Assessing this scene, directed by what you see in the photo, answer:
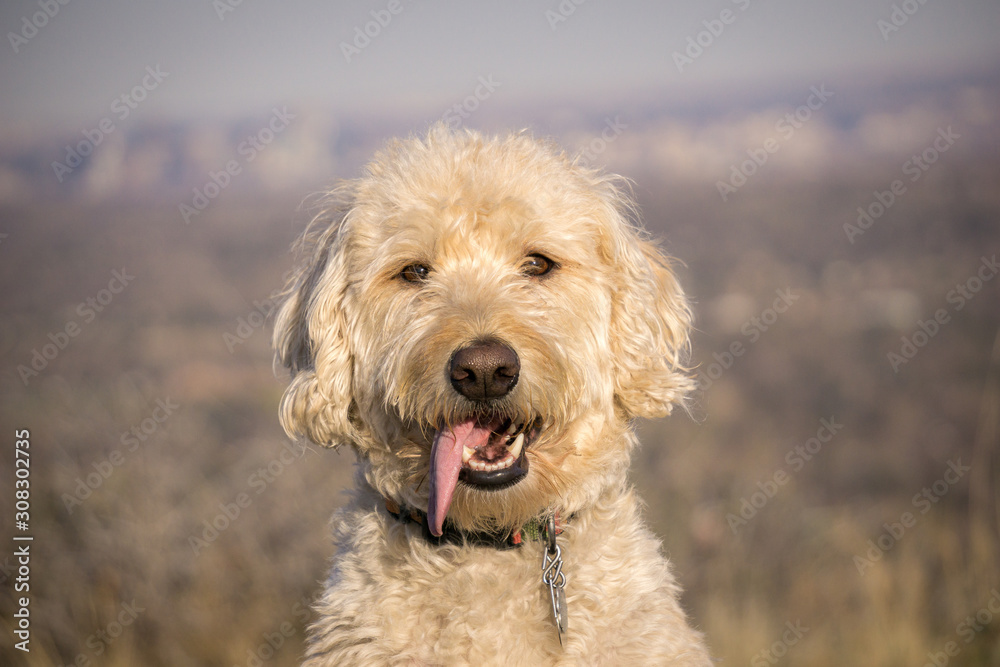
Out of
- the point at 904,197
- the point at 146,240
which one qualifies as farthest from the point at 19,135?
the point at 904,197

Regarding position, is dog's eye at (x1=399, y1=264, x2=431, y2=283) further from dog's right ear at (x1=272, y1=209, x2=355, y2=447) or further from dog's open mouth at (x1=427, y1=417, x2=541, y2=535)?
dog's open mouth at (x1=427, y1=417, x2=541, y2=535)

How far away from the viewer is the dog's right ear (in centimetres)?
325

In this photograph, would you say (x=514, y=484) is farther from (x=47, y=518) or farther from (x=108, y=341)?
(x=108, y=341)

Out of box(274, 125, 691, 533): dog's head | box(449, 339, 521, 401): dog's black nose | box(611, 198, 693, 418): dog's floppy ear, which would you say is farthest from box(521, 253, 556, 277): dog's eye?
box(449, 339, 521, 401): dog's black nose

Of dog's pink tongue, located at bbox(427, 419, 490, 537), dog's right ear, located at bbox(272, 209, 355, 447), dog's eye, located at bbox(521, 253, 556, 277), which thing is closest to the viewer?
dog's pink tongue, located at bbox(427, 419, 490, 537)

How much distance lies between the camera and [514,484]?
2967 mm

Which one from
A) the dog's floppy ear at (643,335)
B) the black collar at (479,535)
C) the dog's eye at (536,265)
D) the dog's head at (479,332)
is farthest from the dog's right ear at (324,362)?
the dog's floppy ear at (643,335)

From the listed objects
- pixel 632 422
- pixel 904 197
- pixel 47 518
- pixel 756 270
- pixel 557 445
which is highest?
pixel 904 197

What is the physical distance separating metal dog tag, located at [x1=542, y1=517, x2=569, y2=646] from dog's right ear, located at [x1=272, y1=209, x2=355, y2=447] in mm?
896

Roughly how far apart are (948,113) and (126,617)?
81.2 ft

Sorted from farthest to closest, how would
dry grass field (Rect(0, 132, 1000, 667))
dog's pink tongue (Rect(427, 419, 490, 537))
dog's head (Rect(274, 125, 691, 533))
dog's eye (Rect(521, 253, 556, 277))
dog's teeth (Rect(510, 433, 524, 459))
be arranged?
dry grass field (Rect(0, 132, 1000, 667)) → dog's eye (Rect(521, 253, 556, 277)) → dog's teeth (Rect(510, 433, 524, 459)) → dog's head (Rect(274, 125, 691, 533)) → dog's pink tongue (Rect(427, 419, 490, 537))

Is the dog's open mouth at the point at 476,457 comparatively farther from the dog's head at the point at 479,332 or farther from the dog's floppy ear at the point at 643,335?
the dog's floppy ear at the point at 643,335

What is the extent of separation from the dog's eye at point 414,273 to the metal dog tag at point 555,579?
1111mm

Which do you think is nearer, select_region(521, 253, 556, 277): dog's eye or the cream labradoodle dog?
the cream labradoodle dog
